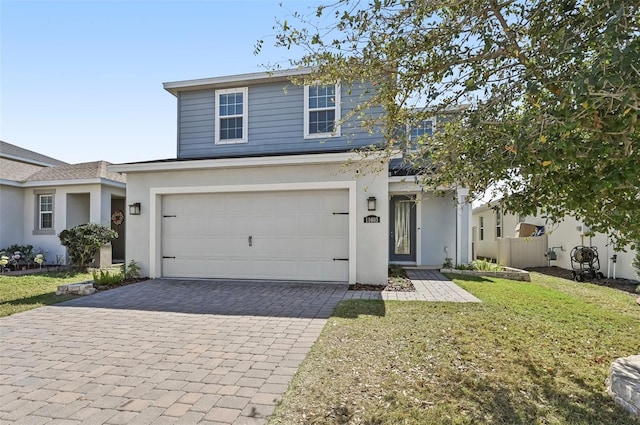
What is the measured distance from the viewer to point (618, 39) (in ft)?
7.68

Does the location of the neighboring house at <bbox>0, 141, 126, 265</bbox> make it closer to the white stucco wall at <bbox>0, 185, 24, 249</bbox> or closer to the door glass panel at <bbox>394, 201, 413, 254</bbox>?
the white stucco wall at <bbox>0, 185, 24, 249</bbox>

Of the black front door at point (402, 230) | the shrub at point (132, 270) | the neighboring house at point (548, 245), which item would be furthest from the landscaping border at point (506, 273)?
the shrub at point (132, 270)

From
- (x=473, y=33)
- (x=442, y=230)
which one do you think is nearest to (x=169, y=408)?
(x=473, y=33)

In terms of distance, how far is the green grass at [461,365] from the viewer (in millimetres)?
2859

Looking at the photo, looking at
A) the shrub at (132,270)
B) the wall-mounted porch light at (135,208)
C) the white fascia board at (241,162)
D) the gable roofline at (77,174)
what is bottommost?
the shrub at (132,270)

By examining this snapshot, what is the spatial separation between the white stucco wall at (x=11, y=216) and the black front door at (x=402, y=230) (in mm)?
14497

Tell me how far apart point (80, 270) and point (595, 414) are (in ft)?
43.8

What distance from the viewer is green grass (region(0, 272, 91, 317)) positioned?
6.52 m

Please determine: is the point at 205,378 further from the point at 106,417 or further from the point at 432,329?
the point at 432,329

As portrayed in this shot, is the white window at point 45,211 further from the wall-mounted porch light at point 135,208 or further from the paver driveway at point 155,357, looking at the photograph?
the paver driveway at point 155,357

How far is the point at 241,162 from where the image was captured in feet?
28.2

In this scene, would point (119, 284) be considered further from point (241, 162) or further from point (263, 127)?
point (263, 127)

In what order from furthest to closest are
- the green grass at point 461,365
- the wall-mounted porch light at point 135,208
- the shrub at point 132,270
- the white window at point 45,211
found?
the white window at point 45,211 → the wall-mounted porch light at point 135,208 → the shrub at point 132,270 → the green grass at point 461,365

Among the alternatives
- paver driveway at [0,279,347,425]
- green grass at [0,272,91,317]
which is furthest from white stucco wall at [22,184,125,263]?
paver driveway at [0,279,347,425]
